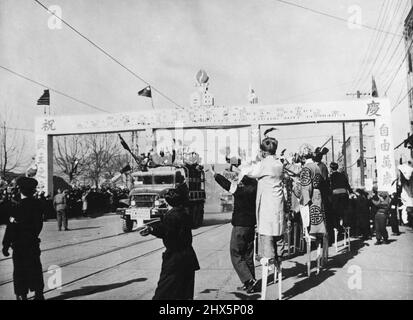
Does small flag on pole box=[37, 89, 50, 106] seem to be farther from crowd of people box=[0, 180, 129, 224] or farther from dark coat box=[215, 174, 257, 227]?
dark coat box=[215, 174, 257, 227]

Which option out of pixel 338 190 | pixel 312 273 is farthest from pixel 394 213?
pixel 312 273

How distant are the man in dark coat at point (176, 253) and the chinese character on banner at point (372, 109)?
1402cm

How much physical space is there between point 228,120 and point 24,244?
1354 cm

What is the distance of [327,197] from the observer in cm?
723

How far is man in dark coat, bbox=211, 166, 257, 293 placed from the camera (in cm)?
532

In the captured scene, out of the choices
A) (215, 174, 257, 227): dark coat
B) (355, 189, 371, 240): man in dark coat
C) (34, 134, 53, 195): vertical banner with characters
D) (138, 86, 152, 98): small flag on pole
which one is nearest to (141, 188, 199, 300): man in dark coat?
(215, 174, 257, 227): dark coat

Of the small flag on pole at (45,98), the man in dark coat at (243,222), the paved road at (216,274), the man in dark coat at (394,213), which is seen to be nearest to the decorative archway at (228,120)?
the man in dark coat at (394,213)

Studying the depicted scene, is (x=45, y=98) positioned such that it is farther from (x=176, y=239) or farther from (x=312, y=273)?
(x=176, y=239)

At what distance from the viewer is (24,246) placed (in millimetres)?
4863

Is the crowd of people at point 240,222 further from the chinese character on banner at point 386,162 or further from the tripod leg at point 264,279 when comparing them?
the chinese character on banner at point 386,162

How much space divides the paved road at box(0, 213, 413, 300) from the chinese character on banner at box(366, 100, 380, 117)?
7605 millimetres

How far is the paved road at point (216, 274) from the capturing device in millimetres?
5082
